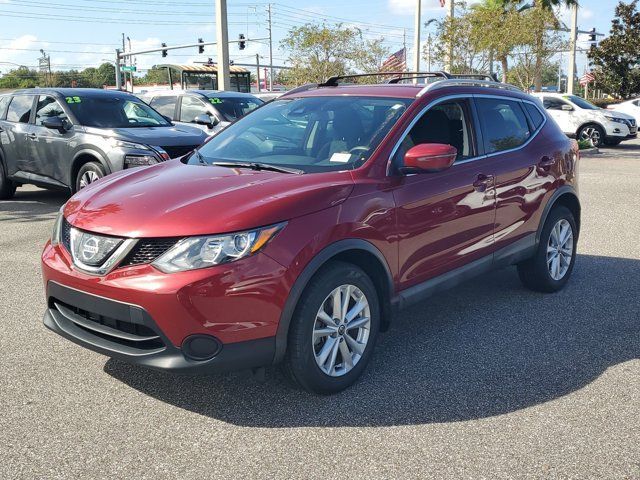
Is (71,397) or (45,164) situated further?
(45,164)

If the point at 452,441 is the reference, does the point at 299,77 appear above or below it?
above

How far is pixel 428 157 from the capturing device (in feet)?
13.1

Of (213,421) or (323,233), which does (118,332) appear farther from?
(323,233)

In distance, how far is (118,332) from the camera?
3.45 metres

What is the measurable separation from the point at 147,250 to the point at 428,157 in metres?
1.73

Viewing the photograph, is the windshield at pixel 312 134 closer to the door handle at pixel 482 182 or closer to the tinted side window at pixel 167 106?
the door handle at pixel 482 182

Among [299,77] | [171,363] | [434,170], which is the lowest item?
[171,363]

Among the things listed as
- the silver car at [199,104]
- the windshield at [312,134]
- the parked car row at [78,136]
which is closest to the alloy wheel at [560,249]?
the windshield at [312,134]

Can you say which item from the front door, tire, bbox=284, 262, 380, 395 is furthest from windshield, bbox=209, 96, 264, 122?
tire, bbox=284, 262, 380, 395

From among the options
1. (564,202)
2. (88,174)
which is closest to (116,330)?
(564,202)

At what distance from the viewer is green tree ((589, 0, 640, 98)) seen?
111ft

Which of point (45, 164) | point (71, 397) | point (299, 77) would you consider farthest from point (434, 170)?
point (299, 77)

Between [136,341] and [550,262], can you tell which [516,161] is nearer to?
[550,262]

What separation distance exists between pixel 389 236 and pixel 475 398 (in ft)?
3.42
